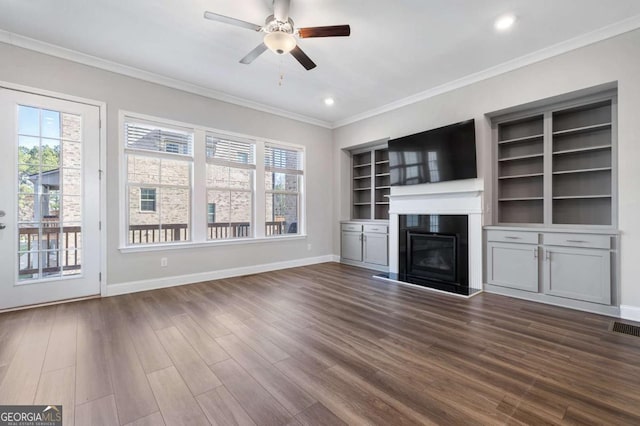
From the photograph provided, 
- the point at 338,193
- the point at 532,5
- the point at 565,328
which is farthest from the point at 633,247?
the point at 338,193

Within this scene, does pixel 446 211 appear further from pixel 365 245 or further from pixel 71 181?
pixel 71 181

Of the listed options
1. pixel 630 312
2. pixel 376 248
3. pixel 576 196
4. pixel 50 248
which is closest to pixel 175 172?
pixel 50 248

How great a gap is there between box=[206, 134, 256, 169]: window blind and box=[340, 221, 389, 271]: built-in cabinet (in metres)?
2.43

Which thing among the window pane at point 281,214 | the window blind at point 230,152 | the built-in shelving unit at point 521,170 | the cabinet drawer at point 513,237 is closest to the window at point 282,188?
the window pane at point 281,214

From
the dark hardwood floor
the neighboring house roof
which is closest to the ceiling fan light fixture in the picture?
the dark hardwood floor

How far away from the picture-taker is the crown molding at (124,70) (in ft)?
10.4

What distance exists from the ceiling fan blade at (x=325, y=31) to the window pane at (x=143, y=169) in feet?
9.53

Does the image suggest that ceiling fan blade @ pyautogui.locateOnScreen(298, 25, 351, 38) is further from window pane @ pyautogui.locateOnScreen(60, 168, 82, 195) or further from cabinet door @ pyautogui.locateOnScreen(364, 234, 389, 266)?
cabinet door @ pyautogui.locateOnScreen(364, 234, 389, 266)

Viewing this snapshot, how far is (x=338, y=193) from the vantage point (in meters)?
6.22

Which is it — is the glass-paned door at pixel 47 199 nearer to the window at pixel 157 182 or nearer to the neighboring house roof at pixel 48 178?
the neighboring house roof at pixel 48 178

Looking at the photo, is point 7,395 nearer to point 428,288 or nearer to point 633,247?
point 428,288

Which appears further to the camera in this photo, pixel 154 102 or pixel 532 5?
pixel 154 102

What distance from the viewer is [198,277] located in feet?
14.6

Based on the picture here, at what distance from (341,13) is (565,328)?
3774 millimetres
